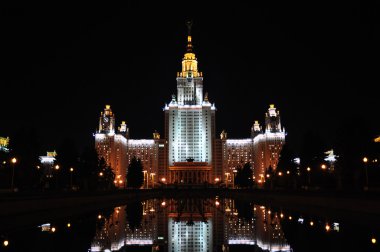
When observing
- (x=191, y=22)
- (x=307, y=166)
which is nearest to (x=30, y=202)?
(x=307, y=166)

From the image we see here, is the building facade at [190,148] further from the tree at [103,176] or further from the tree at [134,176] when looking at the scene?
the tree at [103,176]

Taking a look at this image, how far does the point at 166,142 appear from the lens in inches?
6334

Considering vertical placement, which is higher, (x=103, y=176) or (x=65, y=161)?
(x=65, y=161)

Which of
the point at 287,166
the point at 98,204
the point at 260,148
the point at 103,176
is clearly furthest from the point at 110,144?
the point at 98,204

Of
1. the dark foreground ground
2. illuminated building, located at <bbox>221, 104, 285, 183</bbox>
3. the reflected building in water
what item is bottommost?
the reflected building in water

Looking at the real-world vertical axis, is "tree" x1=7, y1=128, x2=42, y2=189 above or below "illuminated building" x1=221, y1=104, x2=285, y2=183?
below

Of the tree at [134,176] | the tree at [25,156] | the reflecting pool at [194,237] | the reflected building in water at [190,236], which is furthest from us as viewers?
the tree at [134,176]

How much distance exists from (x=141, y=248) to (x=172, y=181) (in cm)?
14174

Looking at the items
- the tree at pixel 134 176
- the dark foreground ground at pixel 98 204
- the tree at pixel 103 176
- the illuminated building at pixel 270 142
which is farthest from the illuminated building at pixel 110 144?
the dark foreground ground at pixel 98 204

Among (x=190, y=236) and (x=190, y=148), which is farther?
(x=190, y=148)

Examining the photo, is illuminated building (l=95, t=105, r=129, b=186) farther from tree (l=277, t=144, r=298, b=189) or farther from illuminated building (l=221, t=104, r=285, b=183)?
tree (l=277, t=144, r=298, b=189)

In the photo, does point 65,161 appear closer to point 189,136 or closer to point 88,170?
point 88,170

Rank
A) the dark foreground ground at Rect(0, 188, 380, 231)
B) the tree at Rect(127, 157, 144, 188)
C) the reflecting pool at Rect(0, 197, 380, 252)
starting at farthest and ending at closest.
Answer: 1. the tree at Rect(127, 157, 144, 188)
2. the dark foreground ground at Rect(0, 188, 380, 231)
3. the reflecting pool at Rect(0, 197, 380, 252)

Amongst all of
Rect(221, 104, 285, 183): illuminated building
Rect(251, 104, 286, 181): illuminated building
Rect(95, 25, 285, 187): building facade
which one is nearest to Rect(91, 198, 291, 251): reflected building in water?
Rect(221, 104, 285, 183): illuminated building
